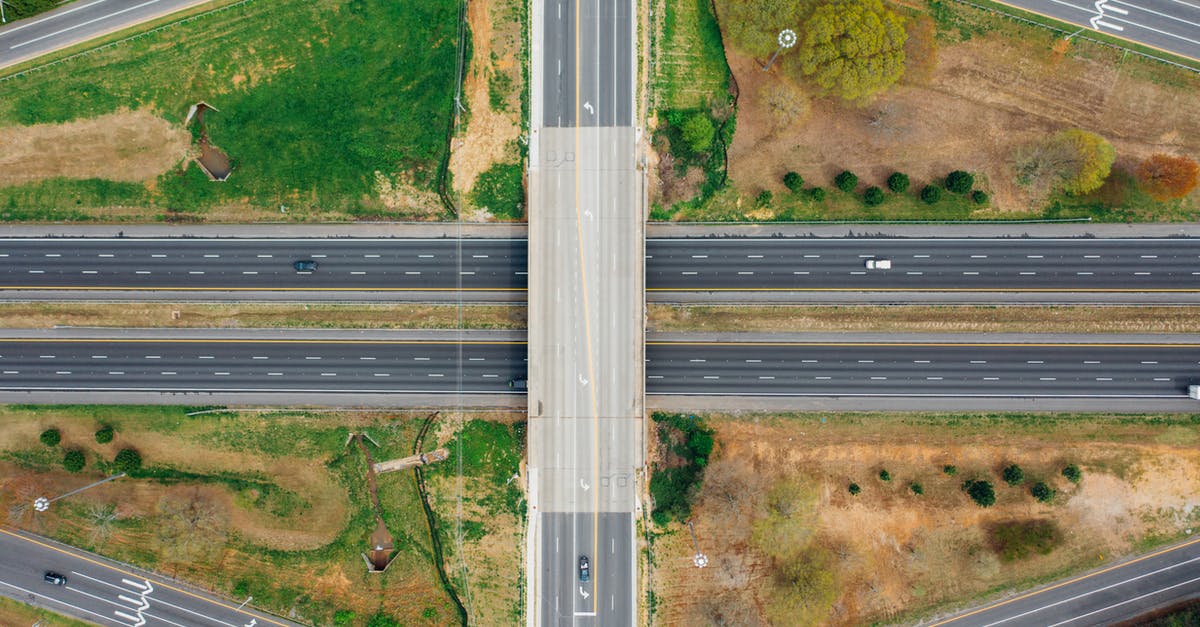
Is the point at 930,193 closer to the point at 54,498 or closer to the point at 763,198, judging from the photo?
the point at 763,198

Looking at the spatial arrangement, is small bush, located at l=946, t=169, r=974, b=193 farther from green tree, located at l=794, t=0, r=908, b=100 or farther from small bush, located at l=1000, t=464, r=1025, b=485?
small bush, located at l=1000, t=464, r=1025, b=485

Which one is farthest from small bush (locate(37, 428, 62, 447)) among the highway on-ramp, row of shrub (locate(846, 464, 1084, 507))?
row of shrub (locate(846, 464, 1084, 507))

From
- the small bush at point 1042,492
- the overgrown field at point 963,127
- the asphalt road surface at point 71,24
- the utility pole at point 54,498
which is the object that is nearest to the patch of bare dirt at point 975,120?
the overgrown field at point 963,127

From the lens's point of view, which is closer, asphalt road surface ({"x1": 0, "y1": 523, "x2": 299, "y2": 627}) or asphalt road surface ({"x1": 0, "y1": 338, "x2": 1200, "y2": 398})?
asphalt road surface ({"x1": 0, "y1": 338, "x2": 1200, "y2": 398})

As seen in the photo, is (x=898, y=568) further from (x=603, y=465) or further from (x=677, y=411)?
(x=603, y=465)

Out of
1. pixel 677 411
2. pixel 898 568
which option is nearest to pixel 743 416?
pixel 677 411

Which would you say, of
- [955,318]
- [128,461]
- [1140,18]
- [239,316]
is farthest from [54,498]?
[1140,18]

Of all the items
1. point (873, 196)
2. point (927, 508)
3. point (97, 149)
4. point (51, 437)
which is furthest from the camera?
point (97, 149)
